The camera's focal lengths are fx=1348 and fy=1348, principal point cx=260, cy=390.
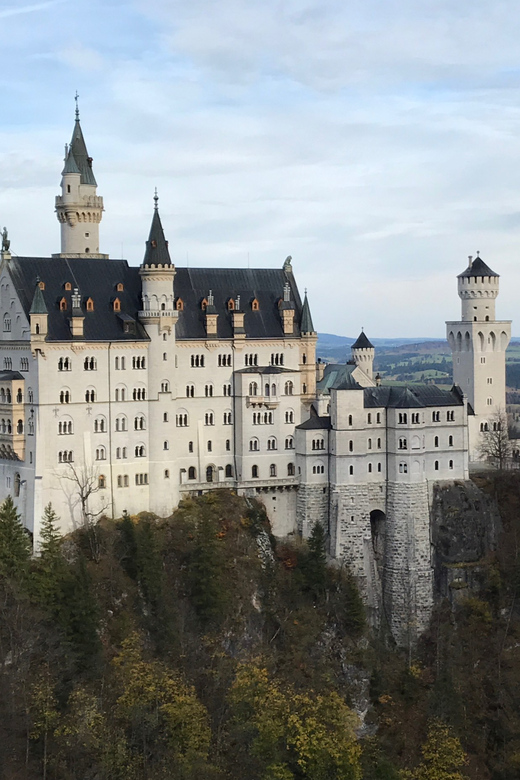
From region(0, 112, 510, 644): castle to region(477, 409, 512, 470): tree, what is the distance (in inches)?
126

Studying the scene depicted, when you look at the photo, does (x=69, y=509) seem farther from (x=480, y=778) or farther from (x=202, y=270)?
(x=480, y=778)

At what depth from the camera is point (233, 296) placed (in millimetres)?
108062

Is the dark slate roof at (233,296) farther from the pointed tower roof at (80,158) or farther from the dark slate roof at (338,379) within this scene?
the pointed tower roof at (80,158)

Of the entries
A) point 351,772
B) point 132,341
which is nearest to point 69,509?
point 132,341

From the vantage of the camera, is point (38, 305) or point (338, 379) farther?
point (338, 379)

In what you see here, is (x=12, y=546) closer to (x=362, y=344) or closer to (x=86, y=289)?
(x=86, y=289)

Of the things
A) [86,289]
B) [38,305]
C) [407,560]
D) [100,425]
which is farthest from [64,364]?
[407,560]

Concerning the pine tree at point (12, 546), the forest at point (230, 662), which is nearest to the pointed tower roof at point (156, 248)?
the forest at point (230, 662)

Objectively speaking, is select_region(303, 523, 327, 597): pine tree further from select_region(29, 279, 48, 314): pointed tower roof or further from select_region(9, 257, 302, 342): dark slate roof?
select_region(29, 279, 48, 314): pointed tower roof

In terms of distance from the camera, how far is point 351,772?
276 feet

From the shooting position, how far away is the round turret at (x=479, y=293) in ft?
390

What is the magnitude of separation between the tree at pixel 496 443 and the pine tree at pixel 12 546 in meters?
42.1

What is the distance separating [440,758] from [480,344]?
40240 millimetres

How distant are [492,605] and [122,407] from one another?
34.0m
